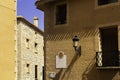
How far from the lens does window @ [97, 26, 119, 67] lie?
15516mm

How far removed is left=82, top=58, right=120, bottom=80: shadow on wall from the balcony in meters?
0.24

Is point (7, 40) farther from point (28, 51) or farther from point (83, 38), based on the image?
point (28, 51)

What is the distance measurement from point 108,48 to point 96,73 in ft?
6.34

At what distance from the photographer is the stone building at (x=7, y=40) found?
891 inches

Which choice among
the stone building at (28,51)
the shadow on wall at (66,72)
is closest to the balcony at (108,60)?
the shadow on wall at (66,72)

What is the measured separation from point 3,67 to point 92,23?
8.57 metres

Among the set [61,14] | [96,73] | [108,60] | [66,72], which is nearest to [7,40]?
[61,14]

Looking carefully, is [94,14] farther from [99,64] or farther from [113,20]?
[99,64]

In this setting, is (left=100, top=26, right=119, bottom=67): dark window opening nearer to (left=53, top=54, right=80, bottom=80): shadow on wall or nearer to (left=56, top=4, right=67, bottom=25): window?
(left=53, top=54, right=80, bottom=80): shadow on wall

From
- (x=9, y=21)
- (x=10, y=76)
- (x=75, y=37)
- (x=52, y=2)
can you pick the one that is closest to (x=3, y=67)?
(x=10, y=76)

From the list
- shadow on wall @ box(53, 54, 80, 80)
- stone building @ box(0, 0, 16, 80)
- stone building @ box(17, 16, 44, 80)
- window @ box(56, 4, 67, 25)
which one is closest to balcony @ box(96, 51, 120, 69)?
shadow on wall @ box(53, 54, 80, 80)

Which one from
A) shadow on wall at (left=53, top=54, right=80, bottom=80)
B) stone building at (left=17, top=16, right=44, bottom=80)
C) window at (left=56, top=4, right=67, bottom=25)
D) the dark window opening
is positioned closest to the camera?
the dark window opening

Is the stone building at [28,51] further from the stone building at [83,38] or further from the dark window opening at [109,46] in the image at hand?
the dark window opening at [109,46]

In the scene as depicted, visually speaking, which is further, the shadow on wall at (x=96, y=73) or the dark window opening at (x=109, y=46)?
the dark window opening at (x=109, y=46)
